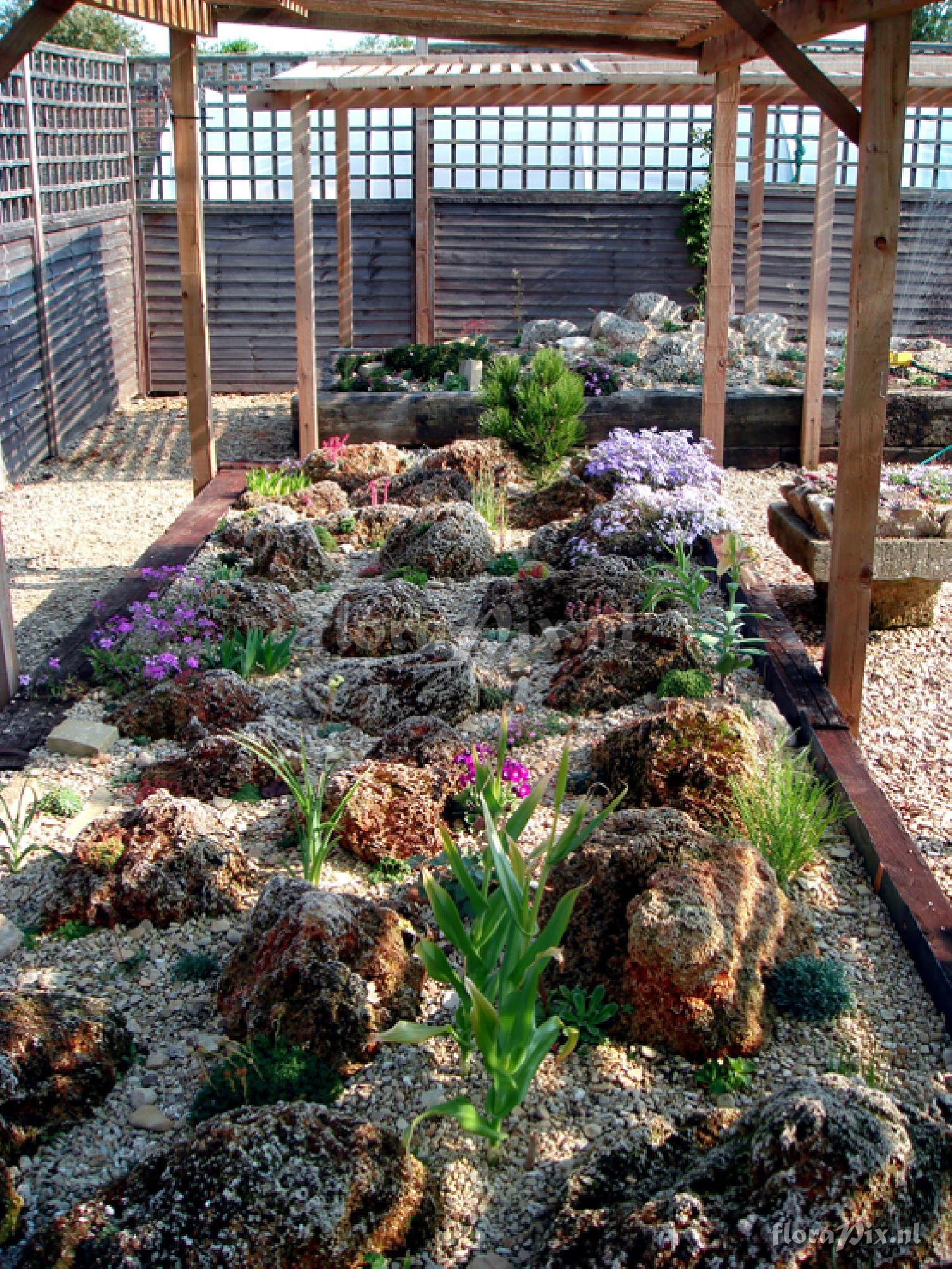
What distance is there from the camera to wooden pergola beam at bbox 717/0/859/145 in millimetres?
4559

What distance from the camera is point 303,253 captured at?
8.85 m

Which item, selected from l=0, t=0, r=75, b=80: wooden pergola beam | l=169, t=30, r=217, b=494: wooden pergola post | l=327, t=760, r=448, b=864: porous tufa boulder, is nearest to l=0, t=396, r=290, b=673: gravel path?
l=169, t=30, r=217, b=494: wooden pergola post

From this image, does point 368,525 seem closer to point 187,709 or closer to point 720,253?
point 720,253

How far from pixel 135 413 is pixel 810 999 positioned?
10.3 meters

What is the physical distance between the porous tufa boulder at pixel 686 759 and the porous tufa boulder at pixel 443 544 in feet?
8.59

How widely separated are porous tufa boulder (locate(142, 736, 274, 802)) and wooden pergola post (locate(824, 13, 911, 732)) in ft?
7.61

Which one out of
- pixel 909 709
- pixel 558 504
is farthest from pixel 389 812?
pixel 558 504

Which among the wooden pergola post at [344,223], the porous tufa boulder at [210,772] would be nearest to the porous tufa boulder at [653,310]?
the wooden pergola post at [344,223]

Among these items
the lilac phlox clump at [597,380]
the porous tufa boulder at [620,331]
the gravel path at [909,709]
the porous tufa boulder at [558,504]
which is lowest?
the gravel path at [909,709]

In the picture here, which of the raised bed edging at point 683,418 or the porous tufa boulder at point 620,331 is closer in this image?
the raised bed edging at point 683,418

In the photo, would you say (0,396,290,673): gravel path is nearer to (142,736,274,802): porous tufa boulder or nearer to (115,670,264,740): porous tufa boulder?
(115,670,264,740): porous tufa boulder

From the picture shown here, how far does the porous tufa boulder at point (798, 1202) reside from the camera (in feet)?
7.09

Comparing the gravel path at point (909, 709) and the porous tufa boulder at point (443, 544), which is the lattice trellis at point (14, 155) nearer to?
the porous tufa boulder at point (443, 544)

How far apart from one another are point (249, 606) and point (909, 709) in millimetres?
3017
